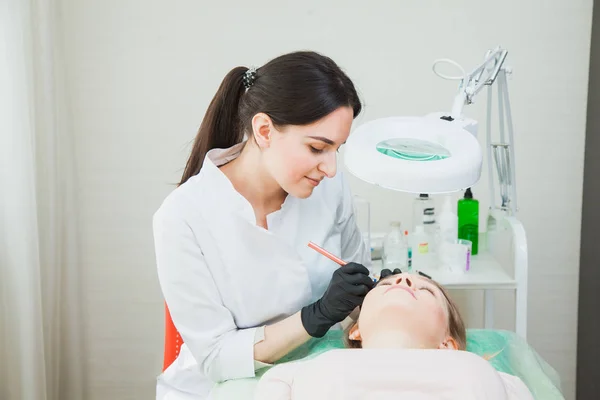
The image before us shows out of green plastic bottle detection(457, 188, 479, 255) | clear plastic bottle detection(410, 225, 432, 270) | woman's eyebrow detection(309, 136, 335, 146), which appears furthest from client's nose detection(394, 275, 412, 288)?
green plastic bottle detection(457, 188, 479, 255)

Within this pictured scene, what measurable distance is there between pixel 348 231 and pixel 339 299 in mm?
372

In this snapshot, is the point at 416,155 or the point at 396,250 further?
the point at 396,250

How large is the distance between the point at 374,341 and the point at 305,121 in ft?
1.43

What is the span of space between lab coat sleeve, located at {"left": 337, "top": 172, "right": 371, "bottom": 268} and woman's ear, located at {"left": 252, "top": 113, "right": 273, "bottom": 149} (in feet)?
1.06

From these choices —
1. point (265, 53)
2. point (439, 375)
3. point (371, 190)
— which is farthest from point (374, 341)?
point (265, 53)

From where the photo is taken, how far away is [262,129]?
1.30 m

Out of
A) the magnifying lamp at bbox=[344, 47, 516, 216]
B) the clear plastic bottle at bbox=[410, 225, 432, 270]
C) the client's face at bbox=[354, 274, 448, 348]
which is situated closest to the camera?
the magnifying lamp at bbox=[344, 47, 516, 216]

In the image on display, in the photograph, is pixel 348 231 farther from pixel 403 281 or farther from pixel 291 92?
pixel 291 92

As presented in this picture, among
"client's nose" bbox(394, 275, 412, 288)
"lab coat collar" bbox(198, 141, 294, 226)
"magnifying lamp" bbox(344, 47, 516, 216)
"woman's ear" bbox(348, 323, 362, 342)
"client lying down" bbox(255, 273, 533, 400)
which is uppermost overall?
"magnifying lamp" bbox(344, 47, 516, 216)

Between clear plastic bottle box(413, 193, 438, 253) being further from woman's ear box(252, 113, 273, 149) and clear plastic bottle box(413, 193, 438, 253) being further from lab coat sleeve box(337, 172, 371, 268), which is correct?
woman's ear box(252, 113, 273, 149)

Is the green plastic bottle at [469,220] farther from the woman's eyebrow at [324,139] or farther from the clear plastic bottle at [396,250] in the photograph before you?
the woman's eyebrow at [324,139]

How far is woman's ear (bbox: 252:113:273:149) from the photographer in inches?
50.4

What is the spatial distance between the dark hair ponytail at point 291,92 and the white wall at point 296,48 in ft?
2.57

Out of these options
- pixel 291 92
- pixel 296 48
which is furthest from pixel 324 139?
pixel 296 48
